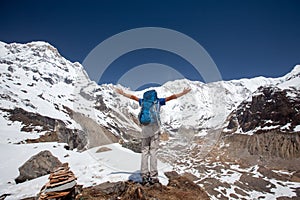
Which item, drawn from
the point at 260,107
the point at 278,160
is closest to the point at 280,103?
the point at 260,107

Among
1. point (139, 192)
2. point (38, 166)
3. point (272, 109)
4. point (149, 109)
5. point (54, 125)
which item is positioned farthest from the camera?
point (272, 109)

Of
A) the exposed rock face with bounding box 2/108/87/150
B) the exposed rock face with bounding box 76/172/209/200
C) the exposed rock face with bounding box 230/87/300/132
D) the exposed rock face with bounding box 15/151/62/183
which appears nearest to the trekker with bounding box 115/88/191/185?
the exposed rock face with bounding box 76/172/209/200

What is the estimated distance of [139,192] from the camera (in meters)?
6.74

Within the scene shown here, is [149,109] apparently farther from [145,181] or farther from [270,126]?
[270,126]

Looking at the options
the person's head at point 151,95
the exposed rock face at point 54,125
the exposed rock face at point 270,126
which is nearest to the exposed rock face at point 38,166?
the person's head at point 151,95

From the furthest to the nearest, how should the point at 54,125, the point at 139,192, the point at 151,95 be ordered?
the point at 54,125
the point at 151,95
the point at 139,192

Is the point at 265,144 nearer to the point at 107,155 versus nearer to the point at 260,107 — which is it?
the point at 260,107

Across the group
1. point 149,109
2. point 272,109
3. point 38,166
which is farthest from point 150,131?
point 272,109

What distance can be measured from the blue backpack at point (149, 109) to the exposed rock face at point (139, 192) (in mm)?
1891

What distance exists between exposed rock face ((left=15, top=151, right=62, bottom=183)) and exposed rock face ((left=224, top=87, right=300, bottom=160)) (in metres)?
119

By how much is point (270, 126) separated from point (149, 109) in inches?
5576

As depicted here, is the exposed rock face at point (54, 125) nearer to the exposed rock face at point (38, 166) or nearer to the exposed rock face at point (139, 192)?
the exposed rock face at point (38, 166)

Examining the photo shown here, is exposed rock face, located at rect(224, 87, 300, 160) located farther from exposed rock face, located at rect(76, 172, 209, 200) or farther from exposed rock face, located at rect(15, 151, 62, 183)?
exposed rock face, located at rect(76, 172, 209, 200)

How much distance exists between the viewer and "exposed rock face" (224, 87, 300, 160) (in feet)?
387
